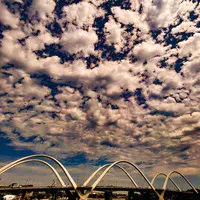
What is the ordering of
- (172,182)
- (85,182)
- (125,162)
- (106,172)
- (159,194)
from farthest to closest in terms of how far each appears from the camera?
(172,182), (159,194), (125,162), (106,172), (85,182)

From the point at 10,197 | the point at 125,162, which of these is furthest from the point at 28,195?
the point at 125,162

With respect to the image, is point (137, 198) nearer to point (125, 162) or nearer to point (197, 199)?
point (197, 199)

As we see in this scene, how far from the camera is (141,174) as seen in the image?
4552 inches

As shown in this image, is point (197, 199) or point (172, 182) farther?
point (172, 182)

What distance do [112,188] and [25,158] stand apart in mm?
61016

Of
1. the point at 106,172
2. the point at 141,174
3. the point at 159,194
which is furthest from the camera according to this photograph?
the point at 159,194

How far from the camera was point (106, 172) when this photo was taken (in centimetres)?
9488

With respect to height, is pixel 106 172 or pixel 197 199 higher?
pixel 106 172

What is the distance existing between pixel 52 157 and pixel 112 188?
4772 centimetres

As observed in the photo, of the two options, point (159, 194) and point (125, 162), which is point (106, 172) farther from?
point (159, 194)

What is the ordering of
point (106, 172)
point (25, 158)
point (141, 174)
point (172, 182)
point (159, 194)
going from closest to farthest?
1. point (25, 158)
2. point (106, 172)
3. point (141, 174)
4. point (159, 194)
5. point (172, 182)

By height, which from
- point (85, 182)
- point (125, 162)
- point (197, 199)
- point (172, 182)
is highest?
point (125, 162)

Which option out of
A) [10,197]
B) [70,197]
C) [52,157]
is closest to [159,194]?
[70,197]

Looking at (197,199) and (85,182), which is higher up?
(85,182)
